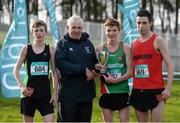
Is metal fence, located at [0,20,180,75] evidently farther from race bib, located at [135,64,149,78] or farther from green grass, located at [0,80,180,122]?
race bib, located at [135,64,149,78]

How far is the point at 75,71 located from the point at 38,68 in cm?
63

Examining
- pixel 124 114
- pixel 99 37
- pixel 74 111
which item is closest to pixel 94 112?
pixel 124 114

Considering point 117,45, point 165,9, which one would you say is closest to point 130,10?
point 117,45

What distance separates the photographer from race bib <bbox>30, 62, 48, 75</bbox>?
5.89 metres

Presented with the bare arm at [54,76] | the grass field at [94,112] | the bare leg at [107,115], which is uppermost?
the bare arm at [54,76]

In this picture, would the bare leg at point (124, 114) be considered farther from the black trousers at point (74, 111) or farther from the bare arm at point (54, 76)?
the bare arm at point (54, 76)

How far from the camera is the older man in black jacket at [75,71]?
552 centimetres

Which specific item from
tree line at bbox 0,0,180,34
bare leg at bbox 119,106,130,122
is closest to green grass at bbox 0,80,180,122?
bare leg at bbox 119,106,130,122

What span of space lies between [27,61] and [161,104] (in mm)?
1752

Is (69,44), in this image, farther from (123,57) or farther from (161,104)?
(161,104)

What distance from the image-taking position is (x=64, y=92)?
5.67 m

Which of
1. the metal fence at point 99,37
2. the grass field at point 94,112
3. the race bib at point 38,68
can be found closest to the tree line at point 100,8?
the metal fence at point 99,37

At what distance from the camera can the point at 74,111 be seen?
5.66m

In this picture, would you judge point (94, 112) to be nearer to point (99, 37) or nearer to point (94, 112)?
A: point (94, 112)
